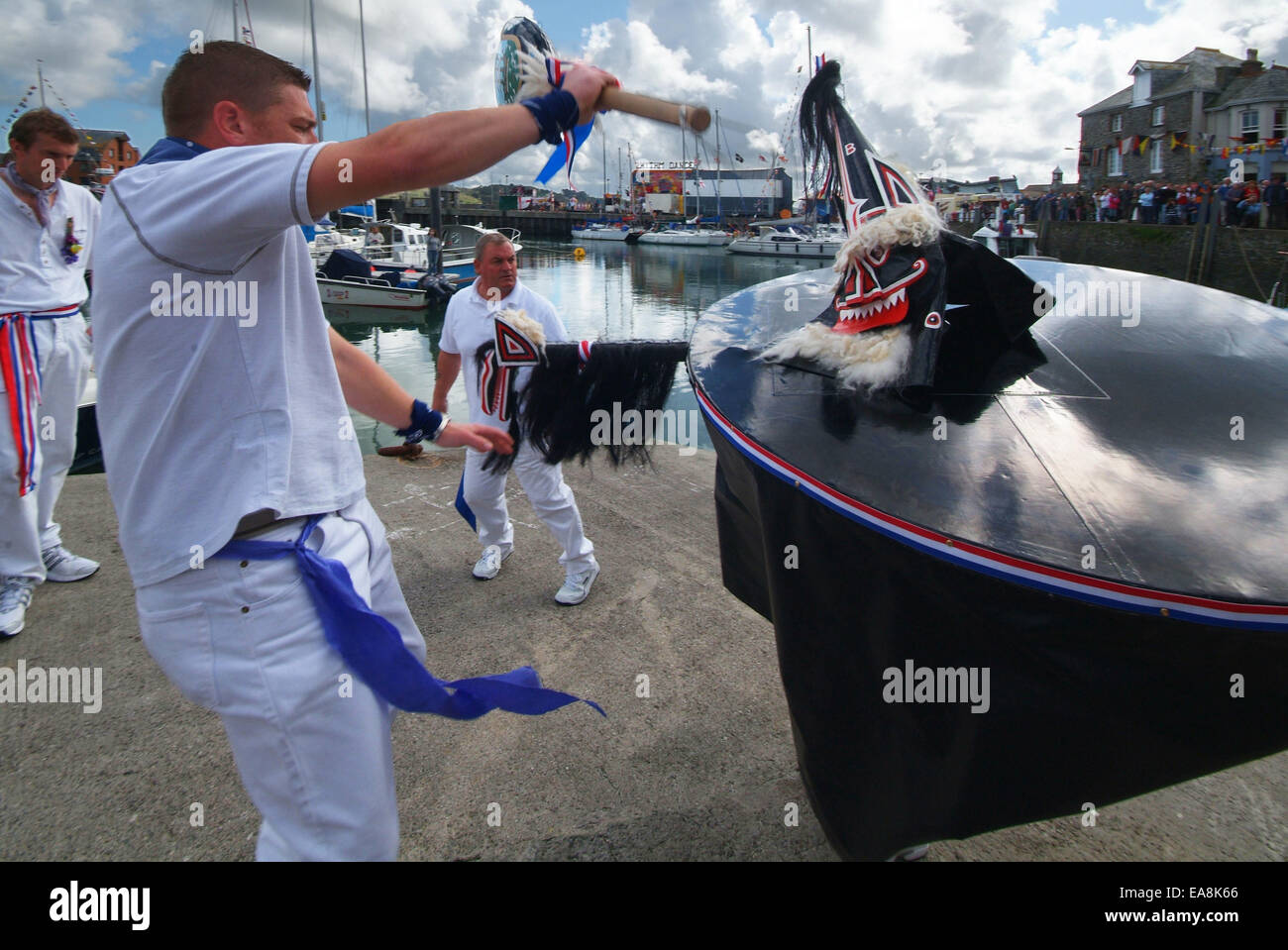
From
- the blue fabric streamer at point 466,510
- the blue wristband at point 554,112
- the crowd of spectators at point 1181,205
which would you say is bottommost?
the blue fabric streamer at point 466,510

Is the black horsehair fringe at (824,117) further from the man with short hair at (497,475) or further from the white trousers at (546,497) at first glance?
the white trousers at (546,497)

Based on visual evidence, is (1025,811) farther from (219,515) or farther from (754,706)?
(219,515)

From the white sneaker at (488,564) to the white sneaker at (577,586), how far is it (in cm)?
48

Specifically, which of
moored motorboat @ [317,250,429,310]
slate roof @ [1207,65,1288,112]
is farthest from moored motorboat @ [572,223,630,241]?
moored motorboat @ [317,250,429,310]

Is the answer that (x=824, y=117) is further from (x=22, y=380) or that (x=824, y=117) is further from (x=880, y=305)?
(x=22, y=380)

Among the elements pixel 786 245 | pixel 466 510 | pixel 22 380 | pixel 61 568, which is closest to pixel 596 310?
pixel 466 510

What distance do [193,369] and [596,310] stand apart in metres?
23.3

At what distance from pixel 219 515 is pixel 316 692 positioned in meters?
0.40

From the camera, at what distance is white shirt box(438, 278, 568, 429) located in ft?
14.2

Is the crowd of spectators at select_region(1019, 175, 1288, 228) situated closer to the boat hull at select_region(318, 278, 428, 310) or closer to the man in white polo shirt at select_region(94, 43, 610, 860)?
the boat hull at select_region(318, 278, 428, 310)

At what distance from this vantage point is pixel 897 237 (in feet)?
7.30

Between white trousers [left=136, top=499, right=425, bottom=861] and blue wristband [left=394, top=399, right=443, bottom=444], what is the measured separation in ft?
1.86

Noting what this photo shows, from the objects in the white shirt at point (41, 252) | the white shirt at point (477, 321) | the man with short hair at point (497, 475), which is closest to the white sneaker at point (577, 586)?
the man with short hair at point (497, 475)

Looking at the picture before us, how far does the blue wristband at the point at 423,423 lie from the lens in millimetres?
2156
